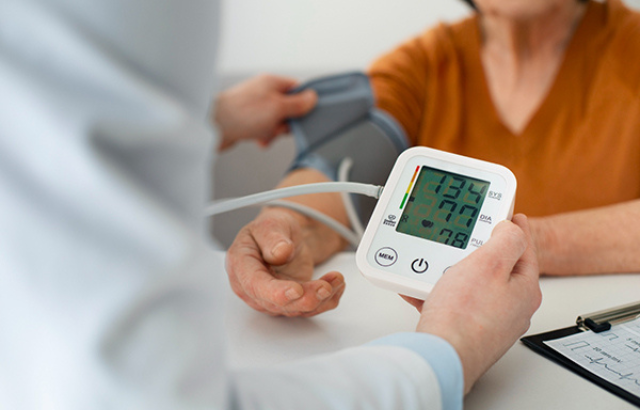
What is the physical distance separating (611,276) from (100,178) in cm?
64

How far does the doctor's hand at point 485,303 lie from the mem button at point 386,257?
96mm

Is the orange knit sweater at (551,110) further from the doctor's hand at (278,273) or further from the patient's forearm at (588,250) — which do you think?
the doctor's hand at (278,273)

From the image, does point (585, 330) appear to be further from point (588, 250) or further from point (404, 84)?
point (404, 84)

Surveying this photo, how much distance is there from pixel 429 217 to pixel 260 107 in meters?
0.52

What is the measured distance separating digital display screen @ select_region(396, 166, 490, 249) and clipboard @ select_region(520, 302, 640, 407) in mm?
109

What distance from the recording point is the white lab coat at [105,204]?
0.70 ft

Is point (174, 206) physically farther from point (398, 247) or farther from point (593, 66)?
point (593, 66)

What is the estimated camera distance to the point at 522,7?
3.09 ft

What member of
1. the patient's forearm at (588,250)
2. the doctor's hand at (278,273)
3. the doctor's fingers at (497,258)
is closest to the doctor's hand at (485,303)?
the doctor's fingers at (497,258)

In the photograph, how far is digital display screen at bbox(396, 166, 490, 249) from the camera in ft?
1.70

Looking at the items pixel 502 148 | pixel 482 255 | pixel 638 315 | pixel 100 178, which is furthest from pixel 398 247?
pixel 502 148

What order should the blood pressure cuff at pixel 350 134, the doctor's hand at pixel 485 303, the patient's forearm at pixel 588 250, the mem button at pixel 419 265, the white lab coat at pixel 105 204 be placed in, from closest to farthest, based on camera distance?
the white lab coat at pixel 105 204 < the doctor's hand at pixel 485 303 < the mem button at pixel 419 265 < the patient's forearm at pixel 588 250 < the blood pressure cuff at pixel 350 134

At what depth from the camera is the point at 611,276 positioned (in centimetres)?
69

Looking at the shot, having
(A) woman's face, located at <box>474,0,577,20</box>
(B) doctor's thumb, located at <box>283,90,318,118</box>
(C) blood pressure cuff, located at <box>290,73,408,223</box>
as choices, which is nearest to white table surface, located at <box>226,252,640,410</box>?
(C) blood pressure cuff, located at <box>290,73,408,223</box>
